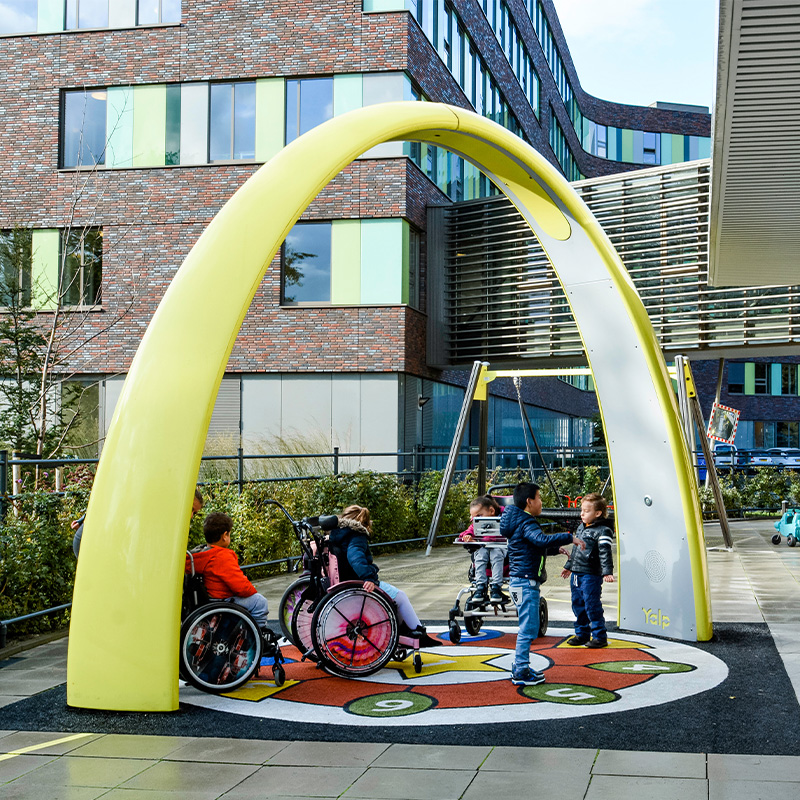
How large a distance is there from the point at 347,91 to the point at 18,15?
8.87m

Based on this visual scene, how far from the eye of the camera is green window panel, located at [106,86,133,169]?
24312 mm

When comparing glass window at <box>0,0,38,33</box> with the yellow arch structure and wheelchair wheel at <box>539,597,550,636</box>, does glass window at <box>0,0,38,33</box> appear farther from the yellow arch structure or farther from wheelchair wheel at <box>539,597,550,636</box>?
wheelchair wheel at <box>539,597,550,636</box>

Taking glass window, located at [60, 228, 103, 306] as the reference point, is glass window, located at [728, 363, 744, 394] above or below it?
below

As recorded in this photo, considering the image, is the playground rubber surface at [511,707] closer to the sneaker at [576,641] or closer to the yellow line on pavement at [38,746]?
the yellow line on pavement at [38,746]

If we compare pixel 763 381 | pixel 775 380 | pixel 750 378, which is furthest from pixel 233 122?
pixel 775 380

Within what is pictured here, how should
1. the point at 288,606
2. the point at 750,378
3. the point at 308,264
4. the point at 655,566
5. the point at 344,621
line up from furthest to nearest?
the point at 750,378
the point at 308,264
the point at 655,566
the point at 288,606
the point at 344,621

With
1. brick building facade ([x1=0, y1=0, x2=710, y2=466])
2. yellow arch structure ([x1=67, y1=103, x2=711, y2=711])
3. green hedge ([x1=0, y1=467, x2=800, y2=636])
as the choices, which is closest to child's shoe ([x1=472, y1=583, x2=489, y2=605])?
yellow arch structure ([x1=67, y1=103, x2=711, y2=711])

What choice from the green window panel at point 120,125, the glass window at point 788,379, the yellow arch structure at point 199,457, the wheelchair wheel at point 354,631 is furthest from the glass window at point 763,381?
the wheelchair wheel at point 354,631

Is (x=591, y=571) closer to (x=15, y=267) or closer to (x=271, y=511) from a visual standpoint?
(x=271, y=511)

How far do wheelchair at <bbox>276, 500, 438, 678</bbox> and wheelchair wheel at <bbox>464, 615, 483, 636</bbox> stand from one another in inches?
59.1

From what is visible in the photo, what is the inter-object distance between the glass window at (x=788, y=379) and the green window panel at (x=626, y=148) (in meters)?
15.8

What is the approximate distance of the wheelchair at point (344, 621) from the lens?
7.13m

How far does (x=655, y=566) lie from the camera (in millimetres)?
8844

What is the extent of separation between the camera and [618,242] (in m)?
23.0
